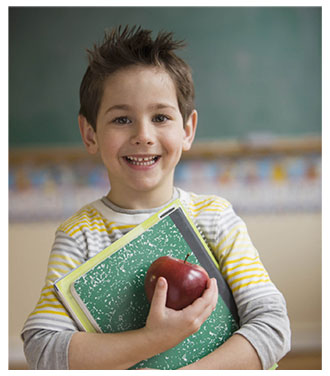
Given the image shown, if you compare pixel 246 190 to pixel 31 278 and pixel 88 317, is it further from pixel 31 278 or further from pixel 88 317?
pixel 88 317

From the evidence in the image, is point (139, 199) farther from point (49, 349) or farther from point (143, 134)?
point (49, 349)

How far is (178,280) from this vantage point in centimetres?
63

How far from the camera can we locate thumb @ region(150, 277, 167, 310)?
0.61 meters

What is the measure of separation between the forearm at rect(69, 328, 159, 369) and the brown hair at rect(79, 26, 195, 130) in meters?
0.37

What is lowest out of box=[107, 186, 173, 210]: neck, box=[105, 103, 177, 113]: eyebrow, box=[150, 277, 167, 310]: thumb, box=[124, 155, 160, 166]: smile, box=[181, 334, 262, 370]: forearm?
box=[181, 334, 262, 370]: forearm

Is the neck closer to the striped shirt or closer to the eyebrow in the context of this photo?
the striped shirt

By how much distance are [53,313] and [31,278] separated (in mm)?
1693

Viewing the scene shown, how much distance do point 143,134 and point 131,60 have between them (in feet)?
0.42

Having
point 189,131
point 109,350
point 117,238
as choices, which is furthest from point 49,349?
point 189,131

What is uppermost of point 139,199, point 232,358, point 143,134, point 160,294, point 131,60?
point 131,60

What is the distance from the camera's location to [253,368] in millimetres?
671

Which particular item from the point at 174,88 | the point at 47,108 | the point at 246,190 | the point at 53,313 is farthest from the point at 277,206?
the point at 53,313

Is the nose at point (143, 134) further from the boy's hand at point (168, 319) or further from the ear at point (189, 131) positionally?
the boy's hand at point (168, 319)

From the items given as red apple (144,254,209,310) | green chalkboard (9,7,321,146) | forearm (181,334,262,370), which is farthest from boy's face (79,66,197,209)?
green chalkboard (9,7,321,146)
